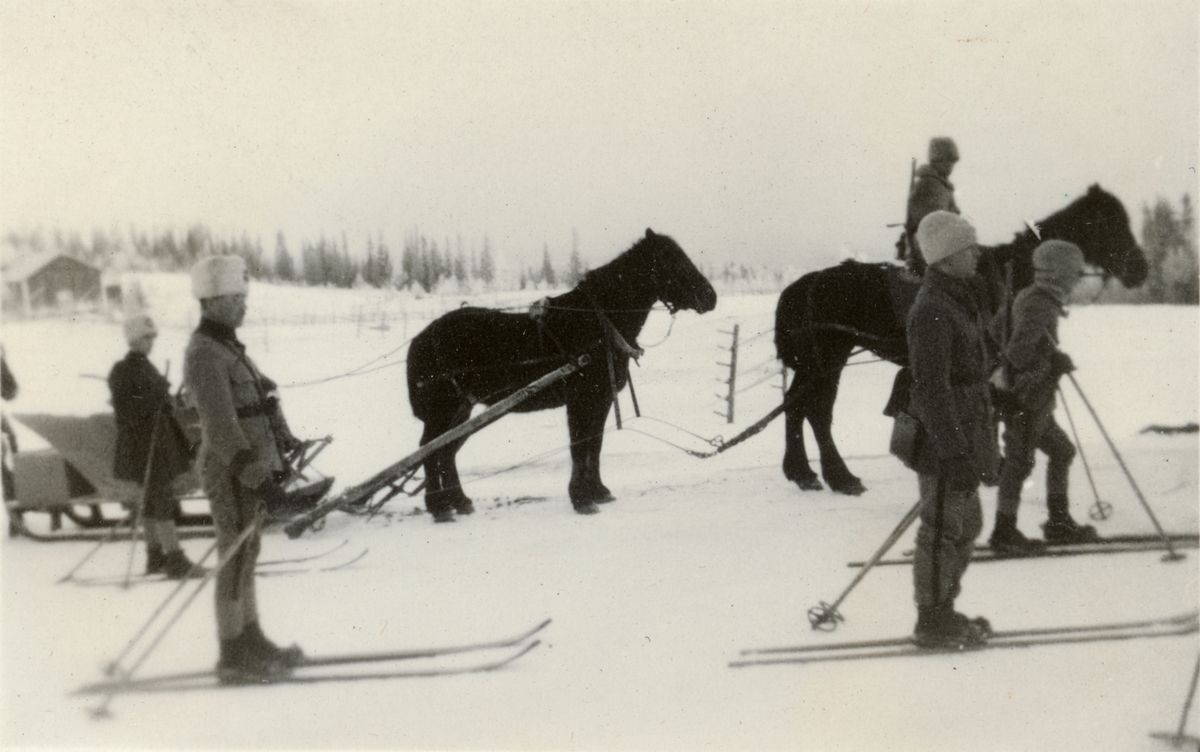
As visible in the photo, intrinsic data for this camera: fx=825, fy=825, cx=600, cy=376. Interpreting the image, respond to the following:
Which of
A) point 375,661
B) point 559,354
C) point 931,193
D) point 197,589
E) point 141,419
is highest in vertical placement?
point 931,193

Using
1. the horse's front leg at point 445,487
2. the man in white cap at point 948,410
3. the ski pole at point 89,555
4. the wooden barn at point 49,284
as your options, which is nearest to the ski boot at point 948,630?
the man in white cap at point 948,410

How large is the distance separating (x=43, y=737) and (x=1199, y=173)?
5.96 metres

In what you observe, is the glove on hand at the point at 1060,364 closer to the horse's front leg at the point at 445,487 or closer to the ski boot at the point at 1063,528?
the ski boot at the point at 1063,528

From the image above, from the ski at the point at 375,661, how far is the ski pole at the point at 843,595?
3.82 feet

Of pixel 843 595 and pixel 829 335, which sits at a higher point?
pixel 829 335

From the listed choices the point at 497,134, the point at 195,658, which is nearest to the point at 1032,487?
the point at 497,134

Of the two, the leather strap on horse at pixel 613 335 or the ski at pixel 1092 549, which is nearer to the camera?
the ski at pixel 1092 549

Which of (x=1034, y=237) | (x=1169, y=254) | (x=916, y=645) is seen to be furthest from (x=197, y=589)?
(x=1169, y=254)

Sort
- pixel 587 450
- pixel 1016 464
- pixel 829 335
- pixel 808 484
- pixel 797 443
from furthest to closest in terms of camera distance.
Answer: pixel 829 335
pixel 797 443
pixel 808 484
pixel 587 450
pixel 1016 464

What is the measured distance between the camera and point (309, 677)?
11.4 ft

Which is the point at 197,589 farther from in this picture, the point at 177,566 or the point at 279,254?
the point at 279,254

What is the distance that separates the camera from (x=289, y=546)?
3.95m

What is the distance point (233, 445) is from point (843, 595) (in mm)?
2543

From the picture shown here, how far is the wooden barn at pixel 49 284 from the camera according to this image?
3.86 meters
